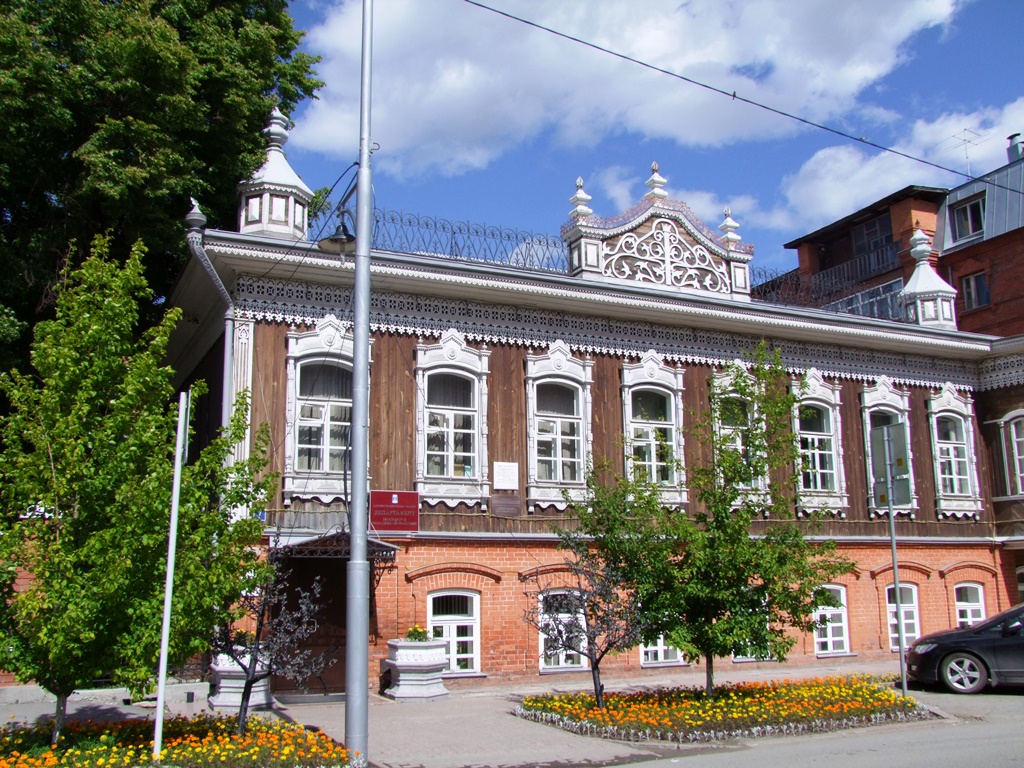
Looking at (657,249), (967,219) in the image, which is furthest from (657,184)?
(967,219)

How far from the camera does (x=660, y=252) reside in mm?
19719

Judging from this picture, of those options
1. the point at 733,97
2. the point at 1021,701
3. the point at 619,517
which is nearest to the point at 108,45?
the point at 733,97

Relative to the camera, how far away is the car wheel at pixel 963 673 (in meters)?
14.8

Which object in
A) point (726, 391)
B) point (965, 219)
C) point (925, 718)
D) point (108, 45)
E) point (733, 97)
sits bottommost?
point (925, 718)

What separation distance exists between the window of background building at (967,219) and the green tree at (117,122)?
81.2 feet

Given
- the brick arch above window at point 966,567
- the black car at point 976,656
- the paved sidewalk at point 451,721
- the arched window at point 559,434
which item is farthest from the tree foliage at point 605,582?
the brick arch above window at point 966,567

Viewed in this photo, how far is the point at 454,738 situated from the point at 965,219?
29.9 m

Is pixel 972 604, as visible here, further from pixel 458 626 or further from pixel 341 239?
pixel 341 239

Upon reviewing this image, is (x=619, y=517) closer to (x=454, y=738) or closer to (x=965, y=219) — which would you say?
(x=454, y=738)

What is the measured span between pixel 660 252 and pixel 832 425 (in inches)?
209

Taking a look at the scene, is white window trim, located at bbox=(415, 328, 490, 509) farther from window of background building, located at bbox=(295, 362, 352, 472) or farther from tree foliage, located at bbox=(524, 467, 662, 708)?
tree foliage, located at bbox=(524, 467, 662, 708)

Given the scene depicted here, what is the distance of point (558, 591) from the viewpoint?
1688 cm

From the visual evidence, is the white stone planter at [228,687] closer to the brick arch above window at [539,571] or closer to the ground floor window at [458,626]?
the ground floor window at [458,626]

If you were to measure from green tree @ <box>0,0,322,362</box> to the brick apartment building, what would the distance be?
1899mm
